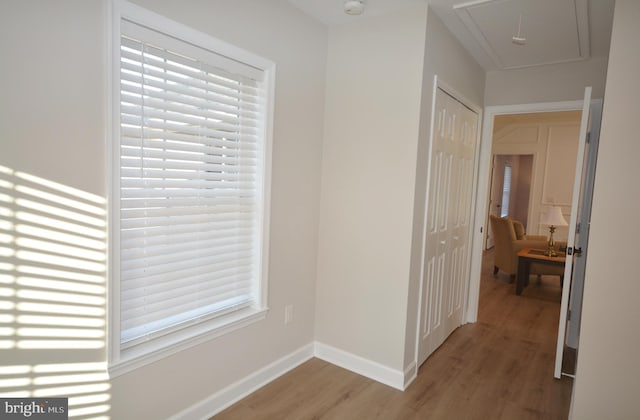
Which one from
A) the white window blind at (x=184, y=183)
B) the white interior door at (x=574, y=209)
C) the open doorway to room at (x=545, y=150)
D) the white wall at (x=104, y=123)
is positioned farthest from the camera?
the open doorway to room at (x=545, y=150)

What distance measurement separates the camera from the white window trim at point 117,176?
5.25 feet

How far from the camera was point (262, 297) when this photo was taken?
2488 mm

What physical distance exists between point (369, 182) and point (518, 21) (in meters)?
1.49

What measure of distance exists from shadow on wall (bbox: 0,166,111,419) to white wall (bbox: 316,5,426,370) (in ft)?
5.35

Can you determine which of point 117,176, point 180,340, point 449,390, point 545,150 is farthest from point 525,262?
point 117,176

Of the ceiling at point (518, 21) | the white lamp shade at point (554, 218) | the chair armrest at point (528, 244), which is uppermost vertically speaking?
the ceiling at point (518, 21)

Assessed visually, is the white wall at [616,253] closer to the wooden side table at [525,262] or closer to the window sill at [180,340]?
the window sill at [180,340]

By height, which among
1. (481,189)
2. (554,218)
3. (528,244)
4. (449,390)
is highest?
(481,189)

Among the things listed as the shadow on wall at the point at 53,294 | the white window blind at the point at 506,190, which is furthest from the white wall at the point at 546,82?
the white window blind at the point at 506,190

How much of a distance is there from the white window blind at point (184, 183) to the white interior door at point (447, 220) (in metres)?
1.28

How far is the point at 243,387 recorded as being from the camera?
2.41 meters

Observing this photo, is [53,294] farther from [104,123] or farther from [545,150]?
[545,150]

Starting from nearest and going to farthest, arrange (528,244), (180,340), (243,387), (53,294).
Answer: (53,294)
(180,340)
(243,387)
(528,244)

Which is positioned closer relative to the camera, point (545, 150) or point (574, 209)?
point (574, 209)
